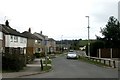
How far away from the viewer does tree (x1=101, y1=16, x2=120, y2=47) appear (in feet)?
206

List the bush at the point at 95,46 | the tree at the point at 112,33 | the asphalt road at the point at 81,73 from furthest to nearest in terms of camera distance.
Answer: the tree at the point at 112,33 < the bush at the point at 95,46 < the asphalt road at the point at 81,73

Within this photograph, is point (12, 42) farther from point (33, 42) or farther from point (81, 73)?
point (33, 42)

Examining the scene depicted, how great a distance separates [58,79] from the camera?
18719 millimetres

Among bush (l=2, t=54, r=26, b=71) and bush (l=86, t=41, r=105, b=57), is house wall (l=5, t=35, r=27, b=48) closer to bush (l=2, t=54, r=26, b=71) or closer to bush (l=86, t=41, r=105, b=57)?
bush (l=86, t=41, r=105, b=57)

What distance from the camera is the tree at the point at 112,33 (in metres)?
62.8

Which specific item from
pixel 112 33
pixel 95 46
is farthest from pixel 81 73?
pixel 112 33

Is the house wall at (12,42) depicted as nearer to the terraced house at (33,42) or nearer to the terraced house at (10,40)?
the terraced house at (10,40)

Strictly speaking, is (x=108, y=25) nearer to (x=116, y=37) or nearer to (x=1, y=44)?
(x=116, y=37)

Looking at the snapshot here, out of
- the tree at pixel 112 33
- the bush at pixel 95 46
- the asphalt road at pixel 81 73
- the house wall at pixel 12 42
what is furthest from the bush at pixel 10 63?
the tree at pixel 112 33

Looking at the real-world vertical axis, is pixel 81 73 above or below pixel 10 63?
below

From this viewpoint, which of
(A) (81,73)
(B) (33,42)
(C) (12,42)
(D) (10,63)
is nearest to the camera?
(A) (81,73)

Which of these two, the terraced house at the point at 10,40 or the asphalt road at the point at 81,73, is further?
the terraced house at the point at 10,40

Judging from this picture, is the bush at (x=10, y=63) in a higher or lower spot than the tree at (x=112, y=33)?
lower

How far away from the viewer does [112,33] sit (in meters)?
63.8
